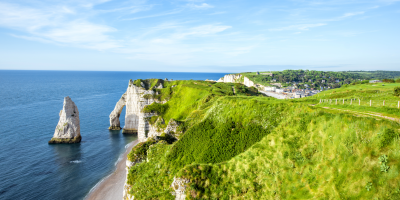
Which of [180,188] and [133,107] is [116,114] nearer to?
[133,107]

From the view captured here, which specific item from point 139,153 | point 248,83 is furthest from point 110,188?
point 248,83

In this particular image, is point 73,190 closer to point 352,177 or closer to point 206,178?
point 206,178

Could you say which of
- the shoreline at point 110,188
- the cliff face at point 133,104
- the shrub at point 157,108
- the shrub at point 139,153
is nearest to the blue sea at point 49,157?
the shoreline at point 110,188

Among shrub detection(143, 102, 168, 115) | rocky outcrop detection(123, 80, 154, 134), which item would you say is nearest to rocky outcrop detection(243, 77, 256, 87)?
rocky outcrop detection(123, 80, 154, 134)

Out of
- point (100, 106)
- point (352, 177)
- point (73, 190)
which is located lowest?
point (73, 190)

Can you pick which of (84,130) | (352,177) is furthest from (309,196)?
(84,130)

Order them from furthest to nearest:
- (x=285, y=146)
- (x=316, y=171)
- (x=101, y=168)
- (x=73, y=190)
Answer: (x=101, y=168), (x=73, y=190), (x=285, y=146), (x=316, y=171)
